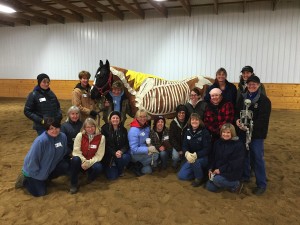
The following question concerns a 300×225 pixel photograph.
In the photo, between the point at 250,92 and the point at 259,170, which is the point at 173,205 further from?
the point at 250,92

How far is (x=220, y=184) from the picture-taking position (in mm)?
2922

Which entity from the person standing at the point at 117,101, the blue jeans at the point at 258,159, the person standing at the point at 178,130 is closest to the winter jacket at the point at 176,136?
the person standing at the point at 178,130

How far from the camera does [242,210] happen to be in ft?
8.38

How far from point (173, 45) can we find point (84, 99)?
778 cm

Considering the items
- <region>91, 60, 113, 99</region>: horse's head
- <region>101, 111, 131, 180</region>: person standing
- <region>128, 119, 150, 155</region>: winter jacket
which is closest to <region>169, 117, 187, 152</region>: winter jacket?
<region>128, 119, 150, 155</region>: winter jacket

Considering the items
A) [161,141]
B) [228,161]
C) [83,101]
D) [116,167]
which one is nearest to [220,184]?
[228,161]

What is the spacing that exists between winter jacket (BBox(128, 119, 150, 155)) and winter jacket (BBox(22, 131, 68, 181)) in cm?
94

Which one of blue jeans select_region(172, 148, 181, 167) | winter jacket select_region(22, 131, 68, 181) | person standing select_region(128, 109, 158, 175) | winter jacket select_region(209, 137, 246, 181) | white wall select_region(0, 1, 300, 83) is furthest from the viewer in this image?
white wall select_region(0, 1, 300, 83)

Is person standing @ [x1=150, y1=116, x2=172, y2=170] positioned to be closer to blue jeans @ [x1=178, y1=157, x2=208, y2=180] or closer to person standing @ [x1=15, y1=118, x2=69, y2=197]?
blue jeans @ [x1=178, y1=157, x2=208, y2=180]

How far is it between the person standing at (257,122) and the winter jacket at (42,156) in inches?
86.4

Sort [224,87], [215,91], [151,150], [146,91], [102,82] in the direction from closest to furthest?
[215,91], [224,87], [151,150], [102,82], [146,91]

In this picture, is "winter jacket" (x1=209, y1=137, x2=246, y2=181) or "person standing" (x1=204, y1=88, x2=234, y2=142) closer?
"winter jacket" (x1=209, y1=137, x2=246, y2=181)

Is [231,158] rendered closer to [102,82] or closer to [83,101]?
[102,82]

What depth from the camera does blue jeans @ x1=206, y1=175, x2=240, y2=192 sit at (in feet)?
9.49
